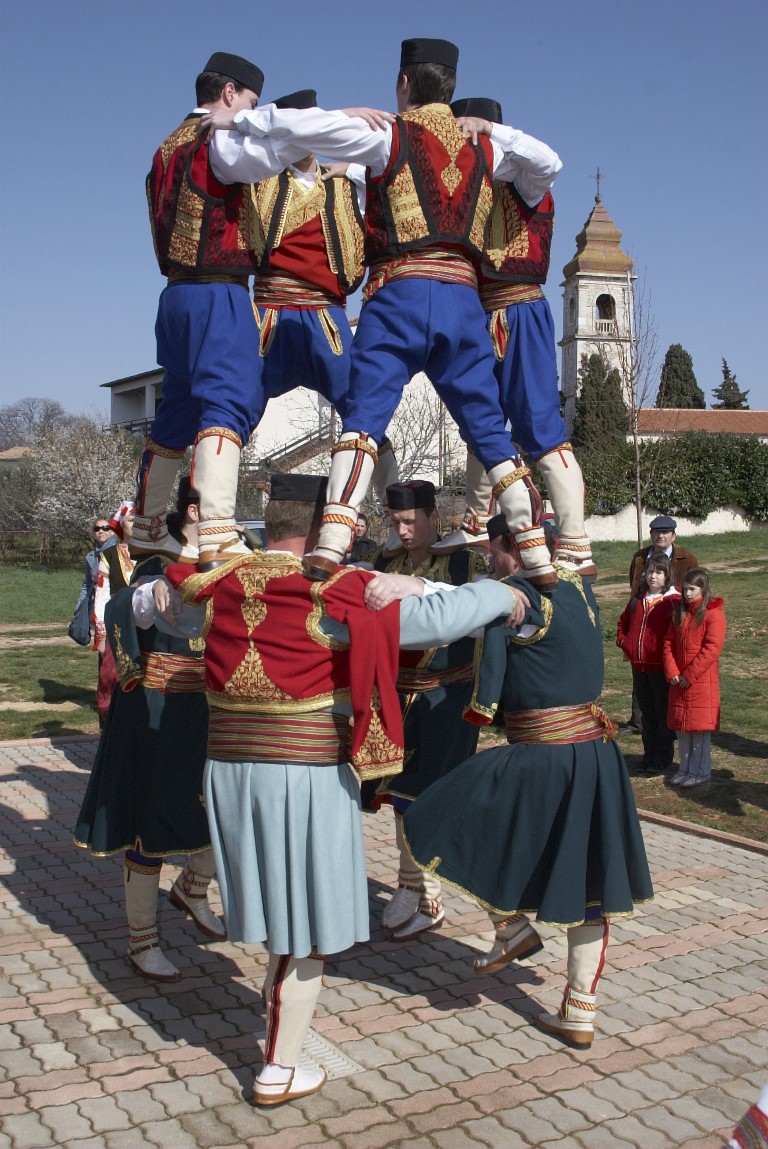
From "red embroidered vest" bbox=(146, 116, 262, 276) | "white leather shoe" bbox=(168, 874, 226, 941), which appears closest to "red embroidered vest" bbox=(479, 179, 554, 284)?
"red embroidered vest" bbox=(146, 116, 262, 276)

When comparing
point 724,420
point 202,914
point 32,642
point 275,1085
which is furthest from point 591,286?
point 275,1085

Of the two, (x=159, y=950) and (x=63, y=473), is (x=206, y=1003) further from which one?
(x=63, y=473)

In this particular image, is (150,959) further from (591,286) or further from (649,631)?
(591,286)

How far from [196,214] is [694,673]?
5.08 meters

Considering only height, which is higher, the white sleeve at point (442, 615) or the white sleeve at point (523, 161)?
the white sleeve at point (523, 161)

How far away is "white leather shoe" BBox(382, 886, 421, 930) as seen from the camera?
16.5 ft

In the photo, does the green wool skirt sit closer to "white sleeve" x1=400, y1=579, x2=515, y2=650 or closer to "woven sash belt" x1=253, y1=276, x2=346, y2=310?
"white sleeve" x1=400, y1=579, x2=515, y2=650

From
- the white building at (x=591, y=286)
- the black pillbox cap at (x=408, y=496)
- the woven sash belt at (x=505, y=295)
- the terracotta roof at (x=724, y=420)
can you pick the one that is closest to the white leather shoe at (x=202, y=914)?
the black pillbox cap at (x=408, y=496)

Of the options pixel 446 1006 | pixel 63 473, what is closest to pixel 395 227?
pixel 446 1006

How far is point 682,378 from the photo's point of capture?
50.7 meters

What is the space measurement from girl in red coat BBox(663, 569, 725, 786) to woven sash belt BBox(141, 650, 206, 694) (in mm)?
4376

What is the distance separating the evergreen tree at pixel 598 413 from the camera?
1163 inches

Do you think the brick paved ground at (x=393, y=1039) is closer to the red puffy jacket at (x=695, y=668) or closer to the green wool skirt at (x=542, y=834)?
the green wool skirt at (x=542, y=834)

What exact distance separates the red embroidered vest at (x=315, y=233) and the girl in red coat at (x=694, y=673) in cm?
439
